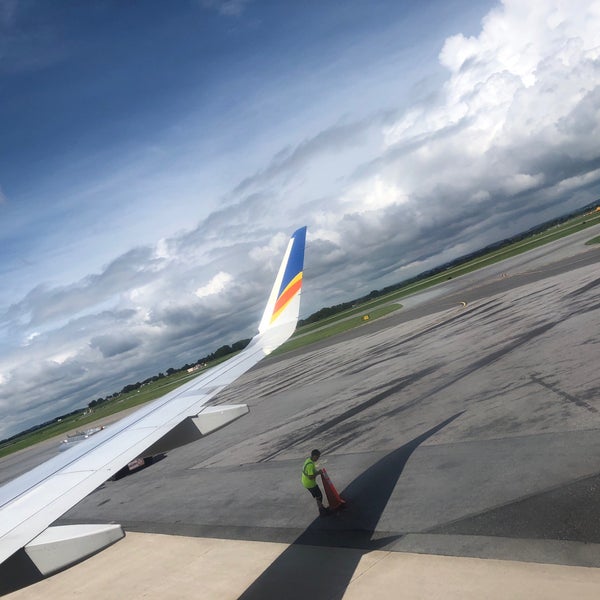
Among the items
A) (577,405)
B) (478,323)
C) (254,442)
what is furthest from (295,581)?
(478,323)

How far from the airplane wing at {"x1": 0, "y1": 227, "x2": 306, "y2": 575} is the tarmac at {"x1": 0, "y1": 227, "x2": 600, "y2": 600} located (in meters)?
4.11

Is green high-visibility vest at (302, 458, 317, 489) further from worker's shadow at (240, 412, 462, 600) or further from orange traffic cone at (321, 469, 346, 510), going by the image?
worker's shadow at (240, 412, 462, 600)

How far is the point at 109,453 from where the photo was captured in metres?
6.53

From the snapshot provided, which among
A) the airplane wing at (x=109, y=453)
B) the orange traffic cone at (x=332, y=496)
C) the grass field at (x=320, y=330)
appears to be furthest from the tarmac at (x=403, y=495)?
the grass field at (x=320, y=330)

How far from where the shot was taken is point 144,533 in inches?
604

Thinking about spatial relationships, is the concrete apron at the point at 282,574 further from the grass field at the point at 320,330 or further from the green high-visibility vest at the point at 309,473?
the grass field at the point at 320,330

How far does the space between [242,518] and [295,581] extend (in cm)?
430

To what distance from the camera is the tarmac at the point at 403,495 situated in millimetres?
8531

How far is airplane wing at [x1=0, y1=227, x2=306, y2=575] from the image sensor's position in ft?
15.1

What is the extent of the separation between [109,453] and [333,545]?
237 inches

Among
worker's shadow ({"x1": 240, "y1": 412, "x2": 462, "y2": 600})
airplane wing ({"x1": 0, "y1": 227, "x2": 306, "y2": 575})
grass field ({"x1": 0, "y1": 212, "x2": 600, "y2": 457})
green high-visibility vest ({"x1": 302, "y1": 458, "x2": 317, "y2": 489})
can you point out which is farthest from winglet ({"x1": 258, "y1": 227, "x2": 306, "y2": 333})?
grass field ({"x1": 0, "y1": 212, "x2": 600, "y2": 457})

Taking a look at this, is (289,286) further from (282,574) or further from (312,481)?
(282,574)

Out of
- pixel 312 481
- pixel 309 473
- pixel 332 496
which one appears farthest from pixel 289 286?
pixel 332 496

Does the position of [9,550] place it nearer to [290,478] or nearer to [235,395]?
[290,478]
